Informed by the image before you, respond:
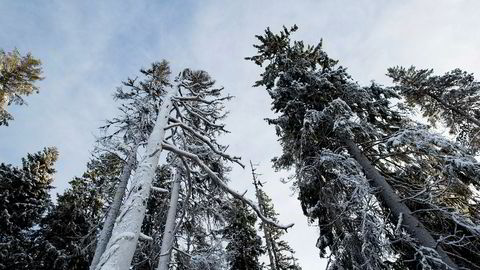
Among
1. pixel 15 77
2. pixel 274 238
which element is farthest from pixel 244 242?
pixel 15 77

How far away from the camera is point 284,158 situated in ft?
39.3

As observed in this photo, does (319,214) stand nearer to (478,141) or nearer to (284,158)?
(284,158)

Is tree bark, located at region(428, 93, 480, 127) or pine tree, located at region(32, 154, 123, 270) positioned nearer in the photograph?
pine tree, located at region(32, 154, 123, 270)

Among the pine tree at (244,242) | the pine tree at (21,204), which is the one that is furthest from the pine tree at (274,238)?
the pine tree at (21,204)

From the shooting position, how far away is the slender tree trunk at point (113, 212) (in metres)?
9.94

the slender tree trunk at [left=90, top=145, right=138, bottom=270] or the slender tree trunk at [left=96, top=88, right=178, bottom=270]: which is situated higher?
the slender tree trunk at [left=90, top=145, right=138, bottom=270]

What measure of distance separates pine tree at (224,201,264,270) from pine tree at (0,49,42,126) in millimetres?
13798

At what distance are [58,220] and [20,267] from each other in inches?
94.3

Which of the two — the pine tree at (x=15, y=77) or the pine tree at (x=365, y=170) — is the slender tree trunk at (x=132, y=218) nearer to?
the pine tree at (x=365, y=170)

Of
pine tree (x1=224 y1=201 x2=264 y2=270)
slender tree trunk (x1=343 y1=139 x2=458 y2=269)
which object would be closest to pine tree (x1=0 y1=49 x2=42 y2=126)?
pine tree (x1=224 y1=201 x2=264 y2=270)

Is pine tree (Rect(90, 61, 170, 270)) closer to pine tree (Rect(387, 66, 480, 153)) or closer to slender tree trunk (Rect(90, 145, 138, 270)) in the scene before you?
slender tree trunk (Rect(90, 145, 138, 270))

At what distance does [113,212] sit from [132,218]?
28.2 feet

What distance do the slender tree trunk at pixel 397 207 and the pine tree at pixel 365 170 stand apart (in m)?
0.02

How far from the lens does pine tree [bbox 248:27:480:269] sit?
6.70m
